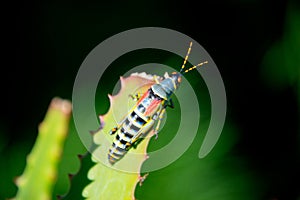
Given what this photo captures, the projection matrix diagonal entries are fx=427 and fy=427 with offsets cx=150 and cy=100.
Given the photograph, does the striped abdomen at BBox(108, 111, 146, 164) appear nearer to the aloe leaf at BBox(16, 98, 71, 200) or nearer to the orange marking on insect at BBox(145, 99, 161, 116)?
the orange marking on insect at BBox(145, 99, 161, 116)

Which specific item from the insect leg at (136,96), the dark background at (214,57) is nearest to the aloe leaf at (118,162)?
the insect leg at (136,96)

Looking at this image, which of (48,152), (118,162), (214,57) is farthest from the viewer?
(214,57)

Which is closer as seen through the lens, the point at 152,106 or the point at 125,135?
the point at 125,135

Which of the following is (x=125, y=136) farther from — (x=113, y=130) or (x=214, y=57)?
(x=214, y=57)

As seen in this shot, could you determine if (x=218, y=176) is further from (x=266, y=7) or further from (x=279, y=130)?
(x=266, y=7)

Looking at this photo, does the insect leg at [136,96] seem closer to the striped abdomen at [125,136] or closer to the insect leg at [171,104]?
the striped abdomen at [125,136]

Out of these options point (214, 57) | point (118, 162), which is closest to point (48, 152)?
point (118, 162)

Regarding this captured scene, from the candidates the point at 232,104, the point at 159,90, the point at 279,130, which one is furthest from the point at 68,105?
the point at 279,130
